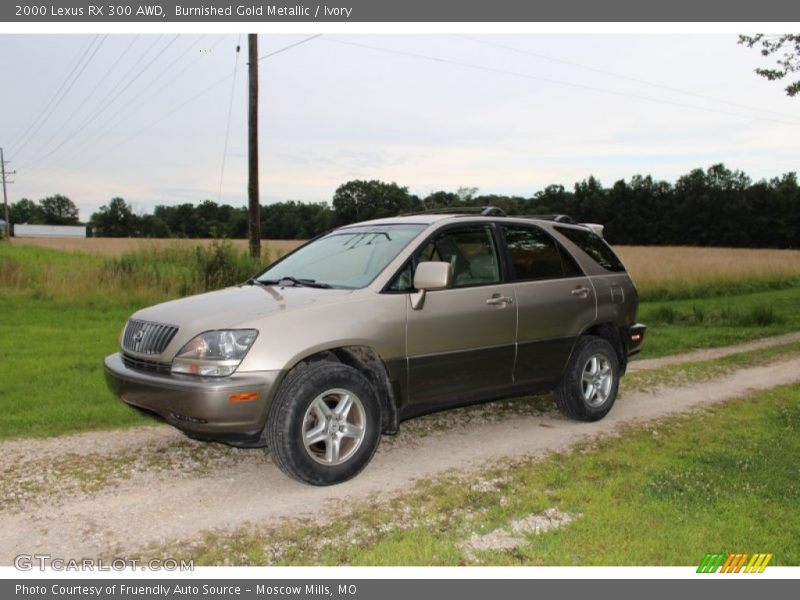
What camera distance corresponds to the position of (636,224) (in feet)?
294

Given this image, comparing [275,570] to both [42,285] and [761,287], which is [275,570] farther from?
[761,287]

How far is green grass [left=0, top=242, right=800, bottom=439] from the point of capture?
7113 millimetres

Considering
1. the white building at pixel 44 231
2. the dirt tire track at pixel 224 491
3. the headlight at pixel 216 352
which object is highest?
the white building at pixel 44 231

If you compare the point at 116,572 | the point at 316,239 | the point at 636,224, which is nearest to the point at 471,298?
the point at 316,239

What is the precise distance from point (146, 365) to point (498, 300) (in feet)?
9.17

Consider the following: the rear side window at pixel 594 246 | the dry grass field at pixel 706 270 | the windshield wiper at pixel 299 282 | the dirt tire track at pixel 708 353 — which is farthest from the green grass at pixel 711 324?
the windshield wiper at pixel 299 282

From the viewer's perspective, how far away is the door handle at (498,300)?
571 cm

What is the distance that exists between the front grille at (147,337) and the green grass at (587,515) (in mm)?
1421

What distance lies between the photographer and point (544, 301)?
616 cm

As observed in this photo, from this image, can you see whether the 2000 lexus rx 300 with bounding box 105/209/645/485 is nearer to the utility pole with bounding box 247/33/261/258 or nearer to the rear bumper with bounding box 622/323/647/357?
the rear bumper with bounding box 622/323/647/357

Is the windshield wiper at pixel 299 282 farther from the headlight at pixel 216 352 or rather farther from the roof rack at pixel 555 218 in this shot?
the roof rack at pixel 555 218

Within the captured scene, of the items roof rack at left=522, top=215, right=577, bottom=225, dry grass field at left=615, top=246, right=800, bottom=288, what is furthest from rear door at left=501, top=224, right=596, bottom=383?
dry grass field at left=615, top=246, right=800, bottom=288

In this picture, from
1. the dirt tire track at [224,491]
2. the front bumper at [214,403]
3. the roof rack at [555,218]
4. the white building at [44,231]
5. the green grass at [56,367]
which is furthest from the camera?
the white building at [44,231]

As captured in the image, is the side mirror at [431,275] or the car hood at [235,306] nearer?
the car hood at [235,306]
